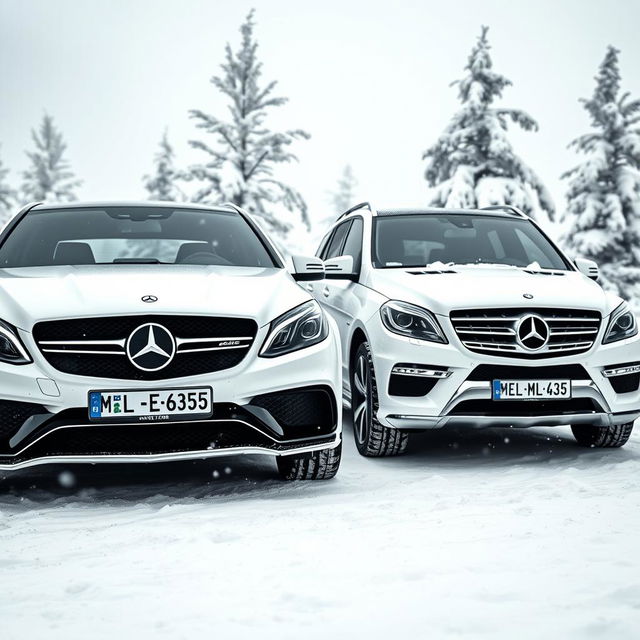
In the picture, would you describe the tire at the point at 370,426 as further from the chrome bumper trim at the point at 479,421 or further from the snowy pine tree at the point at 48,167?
the snowy pine tree at the point at 48,167

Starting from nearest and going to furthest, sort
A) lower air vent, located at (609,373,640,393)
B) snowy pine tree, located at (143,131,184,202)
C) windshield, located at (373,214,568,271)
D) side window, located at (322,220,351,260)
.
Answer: lower air vent, located at (609,373,640,393)
windshield, located at (373,214,568,271)
side window, located at (322,220,351,260)
snowy pine tree, located at (143,131,184,202)

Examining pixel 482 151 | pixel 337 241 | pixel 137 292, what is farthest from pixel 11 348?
pixel 482 151

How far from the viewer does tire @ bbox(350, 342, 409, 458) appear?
5.84 metres

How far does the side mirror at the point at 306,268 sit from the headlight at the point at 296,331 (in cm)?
72

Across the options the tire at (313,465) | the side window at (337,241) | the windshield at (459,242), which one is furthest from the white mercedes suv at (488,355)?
the side window at (337,241)

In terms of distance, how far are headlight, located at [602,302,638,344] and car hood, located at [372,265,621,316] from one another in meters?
0.06

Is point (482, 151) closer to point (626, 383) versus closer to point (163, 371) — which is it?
point (626, 383)

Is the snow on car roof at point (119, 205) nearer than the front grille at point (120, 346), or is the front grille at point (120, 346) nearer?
the front grille at point (120, 346)

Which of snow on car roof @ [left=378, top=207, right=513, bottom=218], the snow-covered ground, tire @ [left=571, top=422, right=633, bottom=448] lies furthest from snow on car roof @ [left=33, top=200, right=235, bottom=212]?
tire @ [left=571, top=422, right=633, bottom=448]

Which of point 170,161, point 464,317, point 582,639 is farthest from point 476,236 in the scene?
point 170,161

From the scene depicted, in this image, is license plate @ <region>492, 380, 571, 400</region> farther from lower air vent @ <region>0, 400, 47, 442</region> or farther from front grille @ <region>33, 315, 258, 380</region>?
lower air vent @ <region>0, 400, 47, 442</region>

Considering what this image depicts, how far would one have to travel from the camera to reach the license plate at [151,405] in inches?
169

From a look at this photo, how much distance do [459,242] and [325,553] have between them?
4.22 meters

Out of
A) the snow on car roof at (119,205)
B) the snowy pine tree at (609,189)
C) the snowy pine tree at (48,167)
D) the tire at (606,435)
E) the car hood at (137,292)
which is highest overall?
the snowy pine tree at (48,167)
